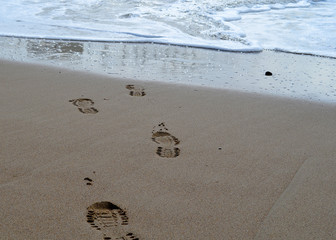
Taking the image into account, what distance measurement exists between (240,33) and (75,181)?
5.15m

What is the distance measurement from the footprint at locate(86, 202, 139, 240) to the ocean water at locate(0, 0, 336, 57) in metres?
4.10

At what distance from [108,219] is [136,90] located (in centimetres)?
202

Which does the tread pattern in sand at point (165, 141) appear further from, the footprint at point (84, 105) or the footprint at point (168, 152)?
the footprint at point (84, 105)

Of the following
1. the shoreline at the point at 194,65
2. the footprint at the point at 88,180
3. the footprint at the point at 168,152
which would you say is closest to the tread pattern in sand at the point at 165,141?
the footprint at the point at 168,152

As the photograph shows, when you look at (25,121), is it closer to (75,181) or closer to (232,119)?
(75,181)

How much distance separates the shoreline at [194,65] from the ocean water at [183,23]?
1.15 feet

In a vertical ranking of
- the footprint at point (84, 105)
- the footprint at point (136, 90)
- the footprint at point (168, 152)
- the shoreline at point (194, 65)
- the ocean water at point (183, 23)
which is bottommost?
the footprint at point (168, 152)

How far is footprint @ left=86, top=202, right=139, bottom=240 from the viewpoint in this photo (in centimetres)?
184

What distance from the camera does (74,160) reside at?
2428 mm

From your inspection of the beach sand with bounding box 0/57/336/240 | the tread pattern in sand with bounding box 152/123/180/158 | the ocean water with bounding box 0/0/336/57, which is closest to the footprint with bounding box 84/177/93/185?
the beach sand with bounding box 0/57/336/240

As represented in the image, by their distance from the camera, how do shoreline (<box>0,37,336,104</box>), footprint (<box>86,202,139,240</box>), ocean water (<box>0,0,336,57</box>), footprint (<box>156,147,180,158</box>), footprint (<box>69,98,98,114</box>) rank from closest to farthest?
footprint (<box>86,202,139,240</box>), footprint (<box>156,147,180,158</box>), footprint (<box>69,98,98,114</box>), shoreline (<box>0,37,336,104</box>), ocean water (<box>0,0,336,57</box>)

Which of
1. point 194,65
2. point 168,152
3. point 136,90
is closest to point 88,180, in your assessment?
point 168,152

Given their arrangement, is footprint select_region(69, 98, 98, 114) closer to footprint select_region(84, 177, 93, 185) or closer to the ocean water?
footprint select_region(84, 177, 93, 185)

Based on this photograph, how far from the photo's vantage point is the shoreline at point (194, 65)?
4215 millimetres
